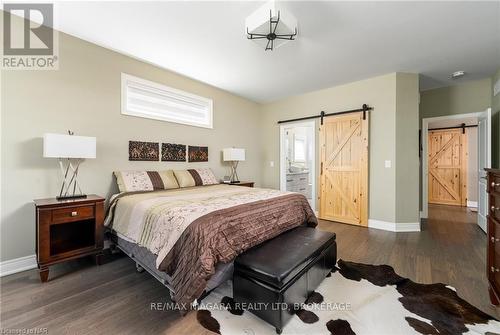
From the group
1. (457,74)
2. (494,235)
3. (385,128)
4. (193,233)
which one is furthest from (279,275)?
→ (457,74)

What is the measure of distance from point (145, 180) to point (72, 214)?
937 mm

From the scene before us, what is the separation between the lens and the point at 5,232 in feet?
7.24

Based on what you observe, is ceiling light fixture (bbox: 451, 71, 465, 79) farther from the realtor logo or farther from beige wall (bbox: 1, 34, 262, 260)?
the realtor logo

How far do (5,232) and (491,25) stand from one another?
226 inches

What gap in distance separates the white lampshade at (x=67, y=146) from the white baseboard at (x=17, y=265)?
3.93 feet

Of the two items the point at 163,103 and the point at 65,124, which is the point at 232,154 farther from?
the point at 65,124

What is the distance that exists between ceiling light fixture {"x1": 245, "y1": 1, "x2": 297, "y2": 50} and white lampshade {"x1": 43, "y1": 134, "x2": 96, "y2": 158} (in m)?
2.14

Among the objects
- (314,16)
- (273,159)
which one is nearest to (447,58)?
(314,16)

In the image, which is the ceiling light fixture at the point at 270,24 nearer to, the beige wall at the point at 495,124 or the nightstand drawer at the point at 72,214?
the nightstand drawer at the point at 72,214

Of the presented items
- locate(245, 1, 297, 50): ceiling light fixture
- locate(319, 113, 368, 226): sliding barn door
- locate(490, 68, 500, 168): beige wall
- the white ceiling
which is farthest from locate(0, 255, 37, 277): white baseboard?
locate(490, 68, 500, 168): beige wall

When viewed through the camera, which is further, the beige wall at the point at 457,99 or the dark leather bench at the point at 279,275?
the beige wall at the point at 457,99

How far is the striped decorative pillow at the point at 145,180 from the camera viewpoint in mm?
2830

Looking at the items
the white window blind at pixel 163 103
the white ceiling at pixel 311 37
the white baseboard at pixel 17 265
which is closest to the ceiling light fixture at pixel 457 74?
the white ceiling at pixel 311 37

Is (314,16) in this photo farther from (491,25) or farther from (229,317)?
(229,317)
